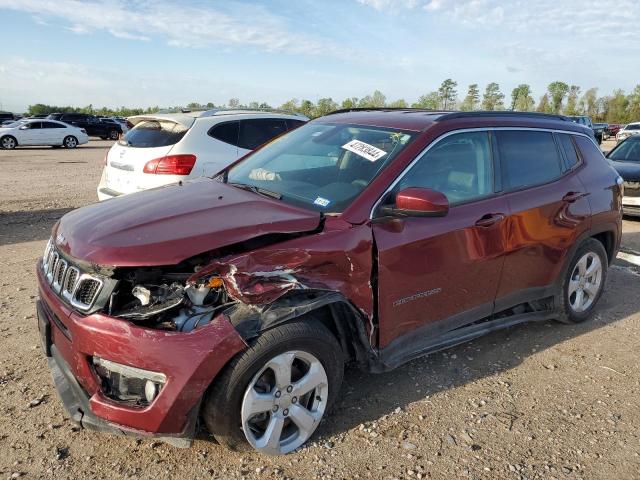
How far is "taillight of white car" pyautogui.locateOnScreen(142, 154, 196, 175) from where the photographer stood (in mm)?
6406

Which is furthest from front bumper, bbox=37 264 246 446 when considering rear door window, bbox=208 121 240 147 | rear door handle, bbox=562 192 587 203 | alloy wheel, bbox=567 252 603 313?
rear door window, bbox=208 121 240 147

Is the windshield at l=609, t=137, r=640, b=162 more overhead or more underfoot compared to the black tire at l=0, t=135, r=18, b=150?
more overhead

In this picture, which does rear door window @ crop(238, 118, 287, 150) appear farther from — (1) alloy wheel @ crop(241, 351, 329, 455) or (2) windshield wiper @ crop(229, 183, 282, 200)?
(1) alloy wheel @ crop(241, 351, 329, 455)

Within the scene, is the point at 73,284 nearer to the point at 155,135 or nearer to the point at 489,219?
the point at 489,219

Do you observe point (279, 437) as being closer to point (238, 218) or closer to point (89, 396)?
point (89, 396)

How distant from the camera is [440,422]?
3.23 metres

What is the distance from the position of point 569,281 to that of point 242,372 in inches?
126

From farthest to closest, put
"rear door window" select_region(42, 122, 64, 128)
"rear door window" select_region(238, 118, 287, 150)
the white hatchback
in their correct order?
"rear door window" select_region(42, 122, 64, 128)
the white hatchback
"rear door window" select_region(238, 118, 287, 150)

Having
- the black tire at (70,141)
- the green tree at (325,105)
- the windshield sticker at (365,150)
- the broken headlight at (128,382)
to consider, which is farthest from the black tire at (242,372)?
the green tree at (325,105)

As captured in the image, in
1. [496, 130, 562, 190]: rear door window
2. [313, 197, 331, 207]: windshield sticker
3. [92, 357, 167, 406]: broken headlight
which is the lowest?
[92, 357, 167, 406]: broken headlight

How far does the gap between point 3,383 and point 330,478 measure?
7.49 ft

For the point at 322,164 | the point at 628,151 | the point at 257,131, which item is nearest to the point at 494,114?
the point at 322,164

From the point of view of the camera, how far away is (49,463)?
2734 millimetres

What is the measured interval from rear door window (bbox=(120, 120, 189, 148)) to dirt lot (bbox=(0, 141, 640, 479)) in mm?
2671
